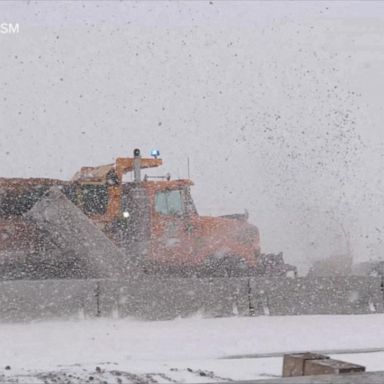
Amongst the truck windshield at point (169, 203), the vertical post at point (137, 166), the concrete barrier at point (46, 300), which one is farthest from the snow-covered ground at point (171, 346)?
the vertical post at point (137, 166)

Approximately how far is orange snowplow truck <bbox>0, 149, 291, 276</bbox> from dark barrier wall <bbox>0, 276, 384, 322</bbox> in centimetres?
176

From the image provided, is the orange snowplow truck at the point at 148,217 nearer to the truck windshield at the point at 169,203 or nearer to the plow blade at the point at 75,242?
the truck windshield at the point at 169,203

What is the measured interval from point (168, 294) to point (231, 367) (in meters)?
3.75

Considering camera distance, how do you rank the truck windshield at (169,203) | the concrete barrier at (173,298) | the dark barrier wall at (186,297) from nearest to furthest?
the dark barrier wall at (186,297) → the concrete barrier at (173,298) → the truck windshield at (169,203)

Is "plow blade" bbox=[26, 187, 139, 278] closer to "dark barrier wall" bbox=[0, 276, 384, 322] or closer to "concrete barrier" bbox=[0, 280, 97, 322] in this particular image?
"dark barrier wall" bbox=[0, 276, 384, 322]

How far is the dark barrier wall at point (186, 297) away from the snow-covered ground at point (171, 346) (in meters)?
0.18

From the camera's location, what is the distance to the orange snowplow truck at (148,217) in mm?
11820

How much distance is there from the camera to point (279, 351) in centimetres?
773

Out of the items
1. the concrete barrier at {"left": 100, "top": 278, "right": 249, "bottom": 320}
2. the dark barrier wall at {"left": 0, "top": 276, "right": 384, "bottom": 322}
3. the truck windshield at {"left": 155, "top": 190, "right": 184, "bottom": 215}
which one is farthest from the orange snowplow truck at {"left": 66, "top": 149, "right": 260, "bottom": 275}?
the concrete barrier at {"left": 100, "top": 278, "right": 249, "bottom": 320}

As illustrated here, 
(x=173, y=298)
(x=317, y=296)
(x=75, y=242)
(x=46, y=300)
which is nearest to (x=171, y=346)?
(x=173, y=298)

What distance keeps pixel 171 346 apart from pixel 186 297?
2.20m

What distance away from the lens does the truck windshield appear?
40.4ft

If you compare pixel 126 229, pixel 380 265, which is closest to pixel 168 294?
pixel 126 229

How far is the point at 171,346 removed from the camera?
7867 mm
